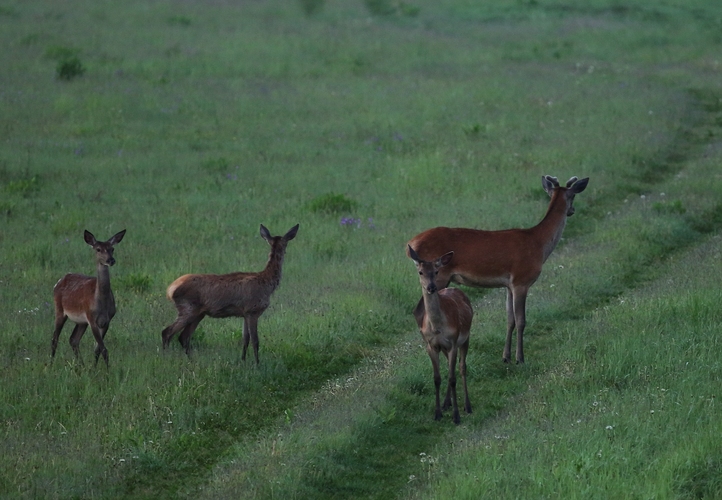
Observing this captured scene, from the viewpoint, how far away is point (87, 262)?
14.3m

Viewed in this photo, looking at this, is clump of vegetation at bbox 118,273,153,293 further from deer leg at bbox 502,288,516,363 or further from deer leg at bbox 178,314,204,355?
deer leg at bbox 502,288,516,363

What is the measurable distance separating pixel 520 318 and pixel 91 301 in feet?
14.0

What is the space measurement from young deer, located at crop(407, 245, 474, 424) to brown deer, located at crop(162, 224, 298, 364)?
188 cm

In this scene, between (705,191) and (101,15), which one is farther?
(101,15)

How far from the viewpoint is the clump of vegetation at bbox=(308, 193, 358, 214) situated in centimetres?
1719

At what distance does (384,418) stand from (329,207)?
815cm

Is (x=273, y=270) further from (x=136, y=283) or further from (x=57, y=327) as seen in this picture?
(x=136, y=283)

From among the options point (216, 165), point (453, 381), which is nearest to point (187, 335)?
point (453, 381)

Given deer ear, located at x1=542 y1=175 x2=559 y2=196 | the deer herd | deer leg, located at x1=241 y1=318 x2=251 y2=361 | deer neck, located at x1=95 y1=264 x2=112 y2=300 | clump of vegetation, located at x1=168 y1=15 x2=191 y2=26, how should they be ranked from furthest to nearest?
clump of vegetation, located at x1=168 y1=15 x2=191 y2=26, deer ear, located at x1=542 y1=175 x2=559 y2=196, deer leg, located at x1=241 y1=318 x2=251 y2=361, deer neck, located at x1=95 y1=264 x2=112 y2=300, the deer herd

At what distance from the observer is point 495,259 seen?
437 inches

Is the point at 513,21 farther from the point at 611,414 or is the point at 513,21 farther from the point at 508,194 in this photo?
the point at 611,414

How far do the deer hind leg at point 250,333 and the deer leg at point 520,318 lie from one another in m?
2.64

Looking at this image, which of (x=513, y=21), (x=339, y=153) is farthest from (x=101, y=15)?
(x=339, y=153)

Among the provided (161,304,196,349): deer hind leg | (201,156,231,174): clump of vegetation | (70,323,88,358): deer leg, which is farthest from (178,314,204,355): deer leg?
(201,156,231,174): clump of vegetation
